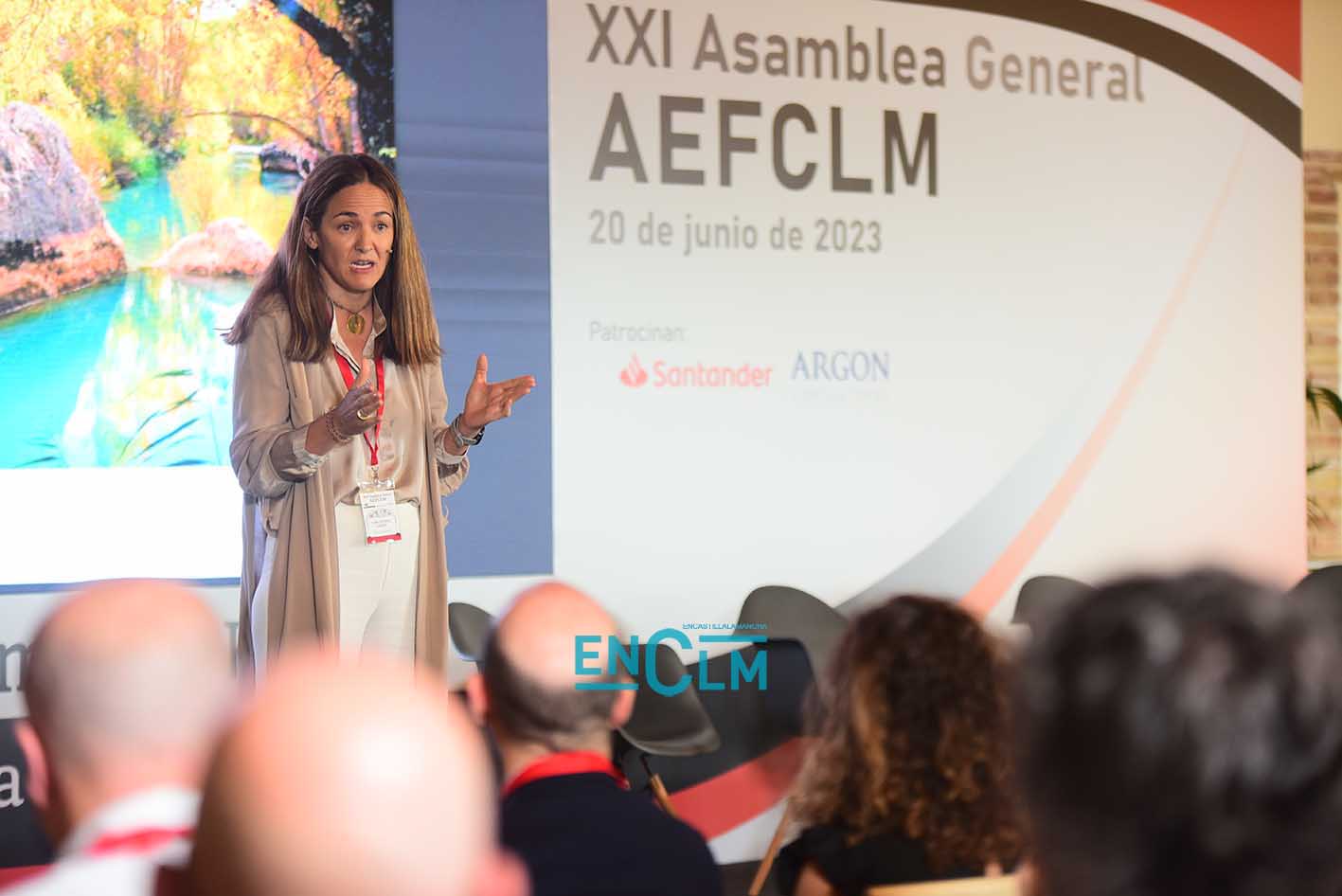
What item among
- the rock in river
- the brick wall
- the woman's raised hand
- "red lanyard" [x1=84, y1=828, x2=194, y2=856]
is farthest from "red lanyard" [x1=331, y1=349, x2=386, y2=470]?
the brick wall

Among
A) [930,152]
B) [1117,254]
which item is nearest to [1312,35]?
[1117,254]

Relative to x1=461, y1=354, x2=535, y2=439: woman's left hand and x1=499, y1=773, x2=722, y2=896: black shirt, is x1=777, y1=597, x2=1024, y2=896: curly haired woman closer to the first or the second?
x1=499, y1=773, x2=722, y2=896: black shirt

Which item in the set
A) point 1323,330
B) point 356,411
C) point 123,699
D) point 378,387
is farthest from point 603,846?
point 1323,330

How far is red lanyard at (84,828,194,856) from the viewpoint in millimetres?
1273

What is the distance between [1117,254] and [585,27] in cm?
254

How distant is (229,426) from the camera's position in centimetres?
479

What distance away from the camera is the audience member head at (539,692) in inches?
79.5

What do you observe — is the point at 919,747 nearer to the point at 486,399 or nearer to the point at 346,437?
the point at 346,437

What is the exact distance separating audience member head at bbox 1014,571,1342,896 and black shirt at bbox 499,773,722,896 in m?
1.02

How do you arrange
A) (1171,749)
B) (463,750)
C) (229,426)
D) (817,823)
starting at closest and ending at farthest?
(1171,749) < (463,750) < (817,823) < (229,426)

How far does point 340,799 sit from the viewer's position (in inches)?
34.2

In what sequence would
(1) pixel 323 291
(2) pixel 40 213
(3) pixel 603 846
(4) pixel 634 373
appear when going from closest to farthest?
(3) pixel 603 846 → (1) pixel 323 291 → (2) pixel 40 213 → (4) pixel 634 373

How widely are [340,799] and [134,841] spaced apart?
1.72ft

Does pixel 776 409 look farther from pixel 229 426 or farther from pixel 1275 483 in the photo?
pixel 1275 483
